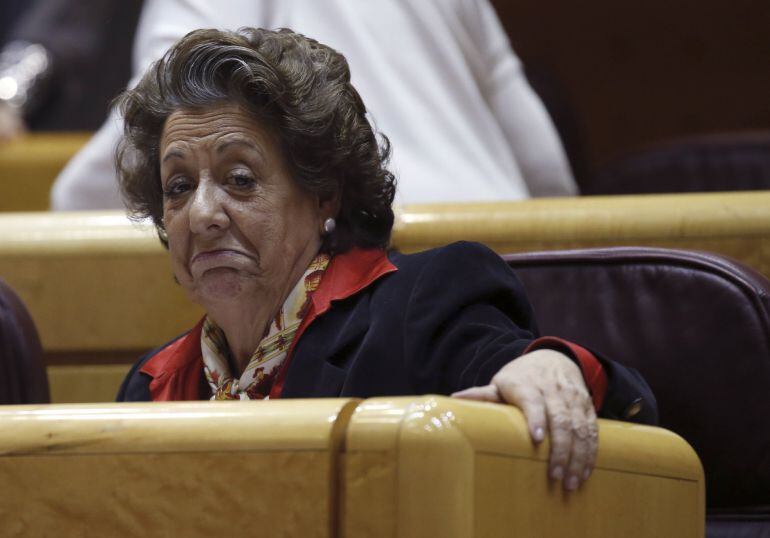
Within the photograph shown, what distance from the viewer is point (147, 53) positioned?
168 cm

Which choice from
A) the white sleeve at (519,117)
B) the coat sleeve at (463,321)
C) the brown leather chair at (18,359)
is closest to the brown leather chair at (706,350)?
the coat sleeve at (463,321)

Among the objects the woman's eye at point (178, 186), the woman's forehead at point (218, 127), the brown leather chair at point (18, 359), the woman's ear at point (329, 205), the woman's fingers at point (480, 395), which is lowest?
the brown leather chair at point (18, 359)

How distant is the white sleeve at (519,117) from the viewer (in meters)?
1.75

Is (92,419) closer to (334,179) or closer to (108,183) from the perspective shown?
(334,179)

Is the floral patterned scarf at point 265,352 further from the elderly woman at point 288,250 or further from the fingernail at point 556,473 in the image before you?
the fingernail at point 556,473

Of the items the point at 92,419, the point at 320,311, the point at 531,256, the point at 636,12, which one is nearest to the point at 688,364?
the point at 531,256

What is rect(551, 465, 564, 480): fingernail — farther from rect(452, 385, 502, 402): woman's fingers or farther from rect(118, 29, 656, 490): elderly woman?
rect(118, 29, 656, 490): elderly woman

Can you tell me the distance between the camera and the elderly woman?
100 cm


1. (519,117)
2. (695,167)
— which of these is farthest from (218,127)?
(695,167)

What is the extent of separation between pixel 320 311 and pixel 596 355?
0.28 metres

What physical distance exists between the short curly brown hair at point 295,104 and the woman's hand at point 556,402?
0.33 metres

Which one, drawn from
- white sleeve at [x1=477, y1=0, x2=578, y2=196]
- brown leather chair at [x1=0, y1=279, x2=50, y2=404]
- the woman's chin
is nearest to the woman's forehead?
the woman's chin

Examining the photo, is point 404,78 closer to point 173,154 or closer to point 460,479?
point 173,154

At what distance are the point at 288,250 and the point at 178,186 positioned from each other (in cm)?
11
